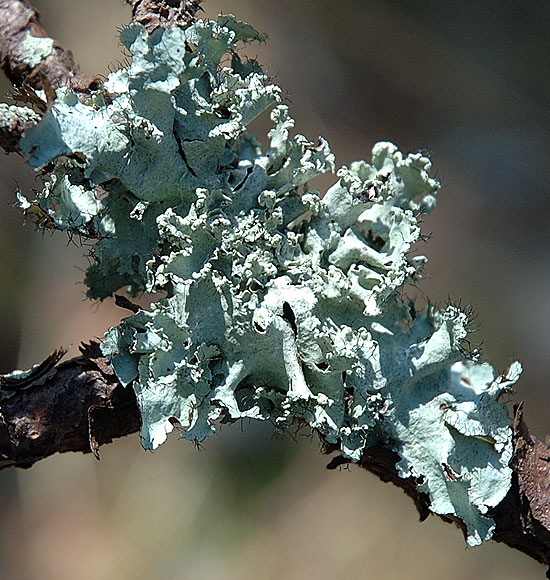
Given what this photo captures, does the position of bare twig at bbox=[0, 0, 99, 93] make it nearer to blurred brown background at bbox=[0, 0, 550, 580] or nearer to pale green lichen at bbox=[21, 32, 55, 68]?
pale green lichen at bbox=[21, 32, 55, 68]

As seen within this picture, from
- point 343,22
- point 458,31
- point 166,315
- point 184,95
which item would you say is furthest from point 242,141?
point 458,31

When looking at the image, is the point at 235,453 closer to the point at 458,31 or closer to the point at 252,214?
the point at 252,214

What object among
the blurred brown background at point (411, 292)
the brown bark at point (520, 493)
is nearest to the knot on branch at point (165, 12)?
the brown bark at point (520, 493)

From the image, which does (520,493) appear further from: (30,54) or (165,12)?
(30,54)

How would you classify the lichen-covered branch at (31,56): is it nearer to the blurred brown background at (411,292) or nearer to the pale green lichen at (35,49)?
the pale green lichen at (35,49)

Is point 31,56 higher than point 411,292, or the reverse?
point 31,56

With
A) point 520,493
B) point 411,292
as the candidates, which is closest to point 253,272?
point 520,493
